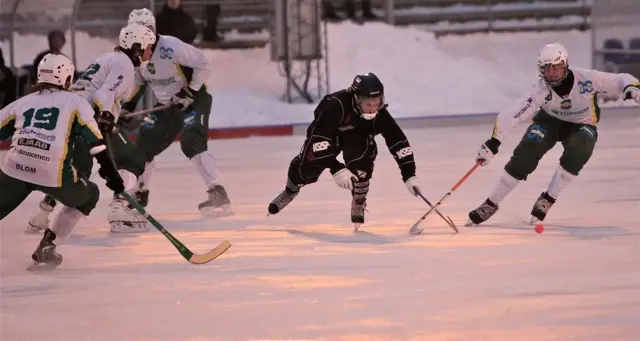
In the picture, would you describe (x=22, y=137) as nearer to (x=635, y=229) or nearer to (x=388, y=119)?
(x=388, y=119)

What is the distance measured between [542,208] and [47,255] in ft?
9.30

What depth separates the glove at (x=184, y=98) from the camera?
8891 mm

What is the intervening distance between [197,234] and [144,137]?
1.33 metres

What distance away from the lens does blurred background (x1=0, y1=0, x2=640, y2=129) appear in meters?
15.0

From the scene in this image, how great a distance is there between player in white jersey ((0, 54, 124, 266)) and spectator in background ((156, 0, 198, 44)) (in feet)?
27.3

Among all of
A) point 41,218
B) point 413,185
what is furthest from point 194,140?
point 413,185

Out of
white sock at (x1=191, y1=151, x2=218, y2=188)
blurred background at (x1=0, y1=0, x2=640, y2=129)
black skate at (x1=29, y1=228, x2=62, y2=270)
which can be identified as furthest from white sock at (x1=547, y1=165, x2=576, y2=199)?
blurred background at (x1=0, y1=0, x2=640, y2=129)

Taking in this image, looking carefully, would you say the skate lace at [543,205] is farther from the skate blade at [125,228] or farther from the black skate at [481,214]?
the skate blade at [125,228]

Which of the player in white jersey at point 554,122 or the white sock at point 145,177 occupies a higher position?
the player in white jersey at point 554,122

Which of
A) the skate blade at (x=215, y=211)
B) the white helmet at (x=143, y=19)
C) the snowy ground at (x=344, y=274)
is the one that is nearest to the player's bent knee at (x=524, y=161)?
the snowy ground at (x=344, y=274)

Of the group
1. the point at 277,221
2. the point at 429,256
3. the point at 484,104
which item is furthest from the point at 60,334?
the point at 484,104

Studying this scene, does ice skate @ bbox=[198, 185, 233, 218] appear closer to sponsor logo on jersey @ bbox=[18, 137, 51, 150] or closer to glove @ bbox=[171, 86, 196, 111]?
glove @ bbox=[171, 86, 196, 111]

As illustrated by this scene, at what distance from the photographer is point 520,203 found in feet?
29.5

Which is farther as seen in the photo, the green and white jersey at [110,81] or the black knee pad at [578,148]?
the green and white jersey at [110,81]
